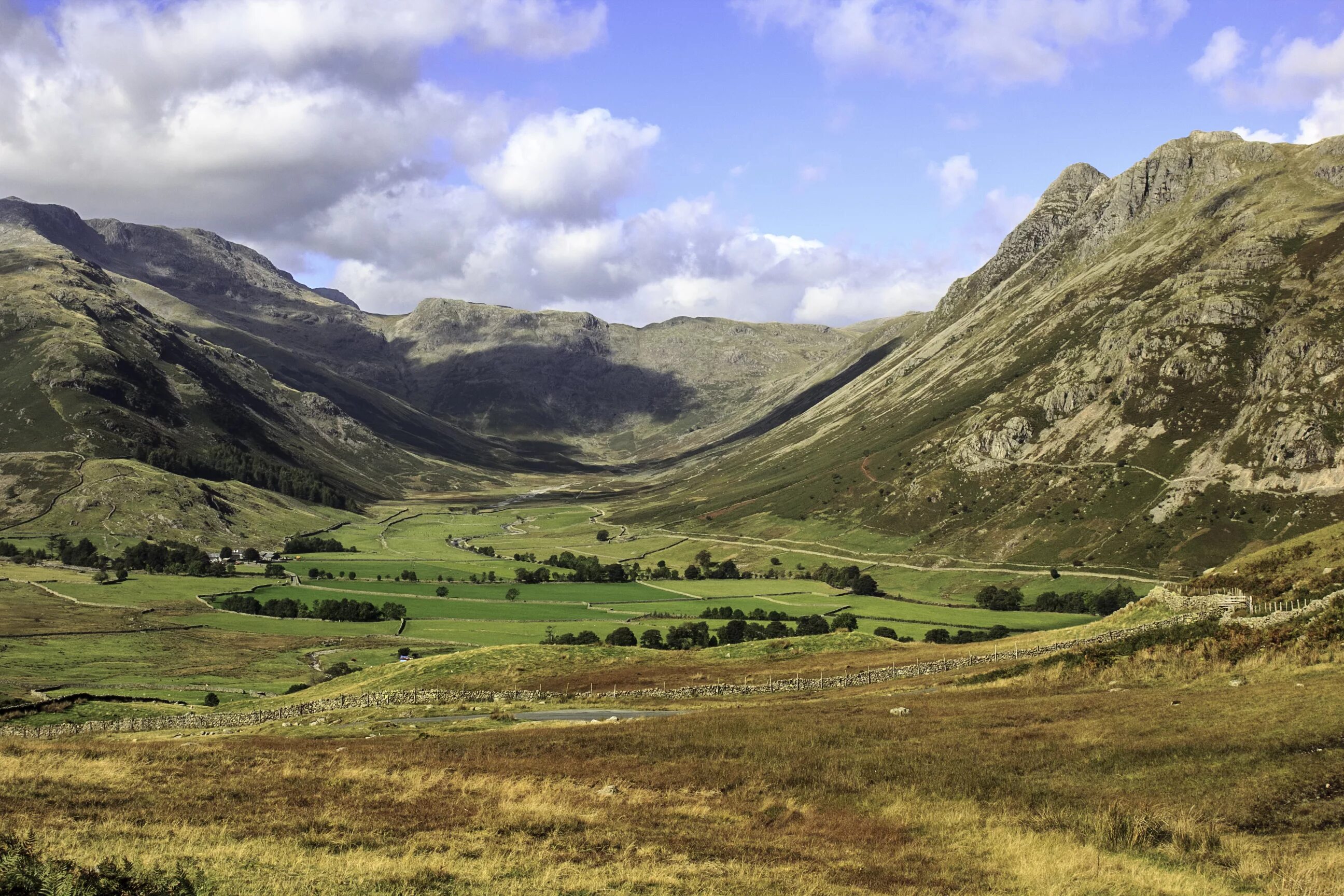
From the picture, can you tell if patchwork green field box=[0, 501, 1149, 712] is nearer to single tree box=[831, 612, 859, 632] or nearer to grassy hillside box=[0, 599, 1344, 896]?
single tree box=[831, 612, 859, 632]

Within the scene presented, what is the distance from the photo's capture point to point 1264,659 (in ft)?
162

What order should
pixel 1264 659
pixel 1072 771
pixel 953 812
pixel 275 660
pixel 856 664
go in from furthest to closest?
pixel 275 660
pixel 856 664
pixel 1264 659
pixel 1072 771
pixel 953 812

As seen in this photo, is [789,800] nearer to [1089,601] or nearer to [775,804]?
[775,804]

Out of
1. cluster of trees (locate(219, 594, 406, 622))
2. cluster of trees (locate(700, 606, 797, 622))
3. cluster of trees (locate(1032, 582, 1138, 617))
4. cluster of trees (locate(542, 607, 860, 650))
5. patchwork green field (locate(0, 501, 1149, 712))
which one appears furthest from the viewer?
cluster of trees (locate(219, 594, 406, 622))

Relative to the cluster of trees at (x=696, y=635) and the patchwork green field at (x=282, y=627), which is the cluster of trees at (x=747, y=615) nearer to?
the patchwork green field at (x=282, y=627)

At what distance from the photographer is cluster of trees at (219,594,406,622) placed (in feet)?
578

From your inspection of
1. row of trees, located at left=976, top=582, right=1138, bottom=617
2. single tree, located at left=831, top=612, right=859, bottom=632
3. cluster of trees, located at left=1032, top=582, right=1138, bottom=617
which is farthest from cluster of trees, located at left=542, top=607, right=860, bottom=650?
cluster of trees, located at left=1032, top=582, right=1138, bottom=617

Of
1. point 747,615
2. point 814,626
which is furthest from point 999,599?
point 814,626

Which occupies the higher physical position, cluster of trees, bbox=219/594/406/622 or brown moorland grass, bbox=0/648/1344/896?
brown moorland grass, bbox=0/648/1344/896

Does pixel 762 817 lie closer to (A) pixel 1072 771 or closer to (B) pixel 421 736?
(A) pixel 1072 771

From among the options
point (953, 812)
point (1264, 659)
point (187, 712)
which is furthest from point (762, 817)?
point (187, 712)

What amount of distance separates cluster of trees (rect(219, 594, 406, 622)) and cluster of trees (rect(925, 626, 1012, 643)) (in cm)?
10122

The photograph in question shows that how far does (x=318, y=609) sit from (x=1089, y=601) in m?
157

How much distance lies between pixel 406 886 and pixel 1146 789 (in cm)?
2604
